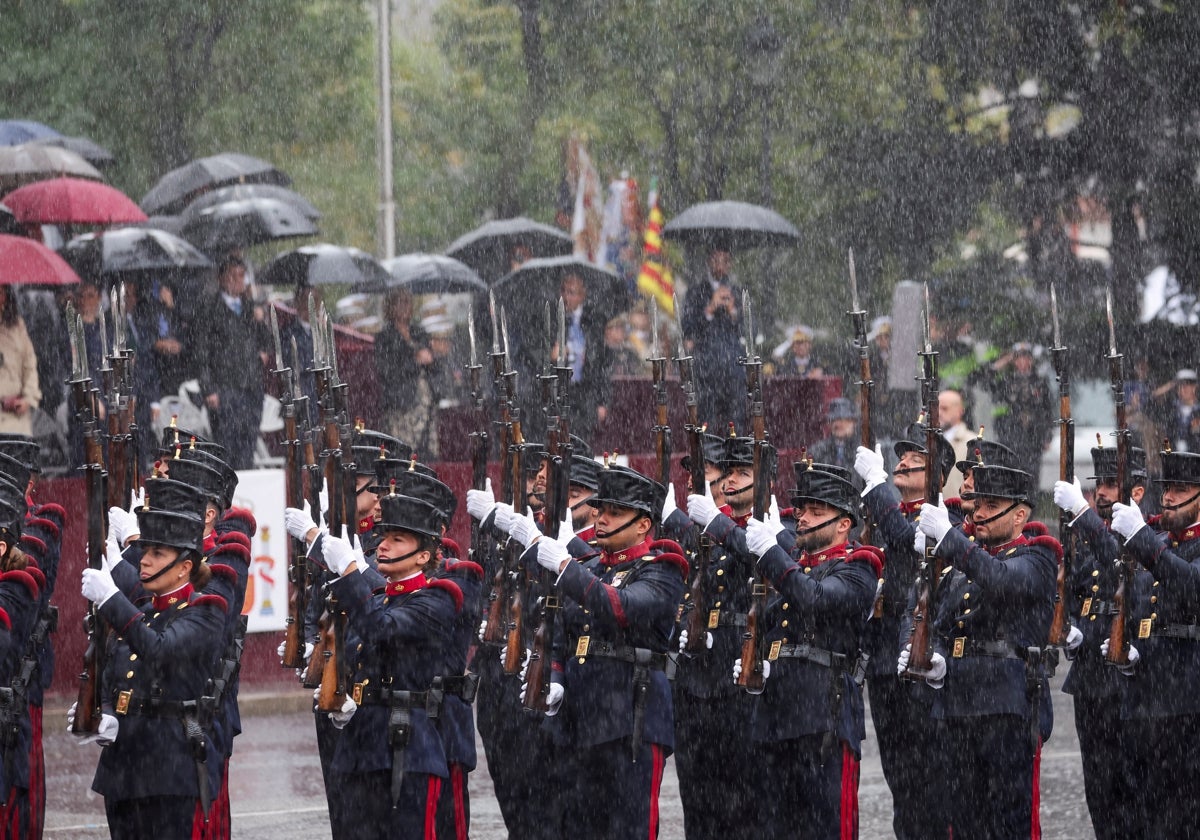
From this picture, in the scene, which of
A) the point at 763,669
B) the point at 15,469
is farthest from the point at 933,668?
the point at 15,469

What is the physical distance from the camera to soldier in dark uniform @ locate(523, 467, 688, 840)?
9406mm

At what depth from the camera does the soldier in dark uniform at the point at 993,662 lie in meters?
9.65

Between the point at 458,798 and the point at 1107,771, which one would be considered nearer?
the point at 458,798

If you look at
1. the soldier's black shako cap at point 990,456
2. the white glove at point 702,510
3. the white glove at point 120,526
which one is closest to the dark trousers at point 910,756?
the soldier's black shako cap at point 990,456

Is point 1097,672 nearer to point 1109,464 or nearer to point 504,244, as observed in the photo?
point 1109,464

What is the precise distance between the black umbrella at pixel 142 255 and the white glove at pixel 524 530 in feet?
22.2

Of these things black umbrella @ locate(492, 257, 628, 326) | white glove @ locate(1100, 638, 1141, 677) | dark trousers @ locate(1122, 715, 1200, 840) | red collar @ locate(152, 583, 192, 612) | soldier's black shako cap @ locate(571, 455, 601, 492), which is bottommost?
dark trousers @ locate(1122, 715, 1200, 840)

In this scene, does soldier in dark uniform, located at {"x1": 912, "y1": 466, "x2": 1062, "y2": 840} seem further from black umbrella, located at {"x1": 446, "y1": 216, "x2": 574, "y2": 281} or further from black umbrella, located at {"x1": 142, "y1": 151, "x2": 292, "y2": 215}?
black umbrella, located at {"x1": 142, "y1": 151, "x2": 292, "y2": 215}

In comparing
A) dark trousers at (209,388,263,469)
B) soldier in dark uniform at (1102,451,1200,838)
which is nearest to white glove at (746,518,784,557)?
soldier in dark uniform at (1102,451,1200,838)

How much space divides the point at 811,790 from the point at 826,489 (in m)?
1.33

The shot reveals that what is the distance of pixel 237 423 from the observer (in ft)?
50.7

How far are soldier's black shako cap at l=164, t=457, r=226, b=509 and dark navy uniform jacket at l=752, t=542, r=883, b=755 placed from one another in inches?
98.0

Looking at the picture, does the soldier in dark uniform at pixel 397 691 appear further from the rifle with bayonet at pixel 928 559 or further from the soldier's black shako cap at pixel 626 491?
the rifle with bayonet at pixel 928 559

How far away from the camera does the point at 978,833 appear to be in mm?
9812
